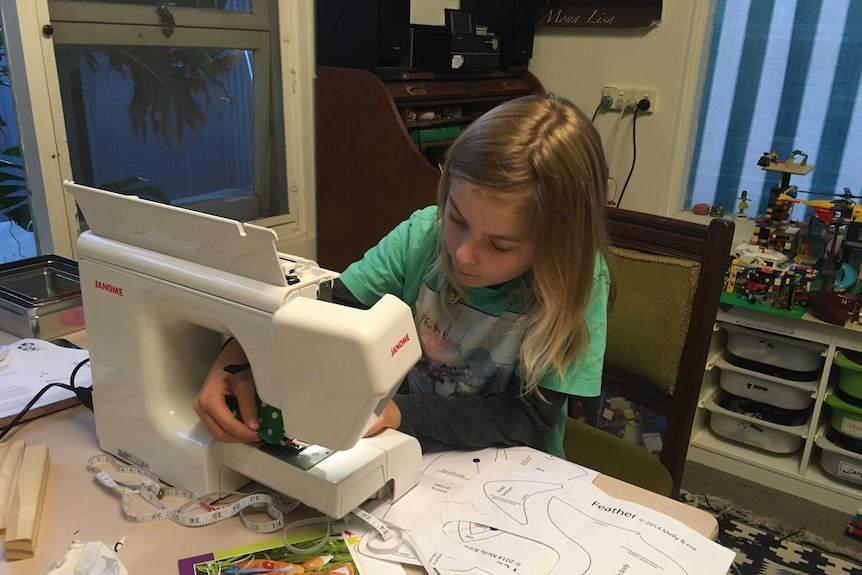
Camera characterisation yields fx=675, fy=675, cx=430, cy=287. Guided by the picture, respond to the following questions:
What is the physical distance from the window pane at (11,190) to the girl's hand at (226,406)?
1245mm

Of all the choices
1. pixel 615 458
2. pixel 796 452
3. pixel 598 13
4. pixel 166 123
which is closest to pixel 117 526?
pixel 615 458

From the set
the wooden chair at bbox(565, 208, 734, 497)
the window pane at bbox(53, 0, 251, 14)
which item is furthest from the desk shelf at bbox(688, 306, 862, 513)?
the window pane at bbox(53, 0, 251, 14)

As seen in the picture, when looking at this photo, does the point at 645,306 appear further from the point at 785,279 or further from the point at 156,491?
the point at 785,279

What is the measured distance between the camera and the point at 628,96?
2.53 m

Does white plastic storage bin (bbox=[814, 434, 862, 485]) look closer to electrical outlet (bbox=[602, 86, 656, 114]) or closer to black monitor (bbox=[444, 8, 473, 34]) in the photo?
electrical outlet (bbox=[602, 86, 656, 114])

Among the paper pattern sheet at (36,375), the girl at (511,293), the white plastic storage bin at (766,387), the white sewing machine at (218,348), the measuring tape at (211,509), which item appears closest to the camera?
the white sewing machine at (218,348)

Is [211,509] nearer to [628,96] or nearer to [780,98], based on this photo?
[628,96]

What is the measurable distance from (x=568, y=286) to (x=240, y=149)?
161cm

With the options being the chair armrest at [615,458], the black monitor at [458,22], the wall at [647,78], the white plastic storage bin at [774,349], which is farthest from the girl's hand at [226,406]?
the wall at [647,78]

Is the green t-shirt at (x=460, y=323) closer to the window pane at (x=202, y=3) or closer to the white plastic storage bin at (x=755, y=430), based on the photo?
the window pane at (x=202, y=3)

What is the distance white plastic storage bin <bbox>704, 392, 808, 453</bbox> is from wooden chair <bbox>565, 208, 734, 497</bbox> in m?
1.11

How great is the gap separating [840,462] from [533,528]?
1761 millimetres

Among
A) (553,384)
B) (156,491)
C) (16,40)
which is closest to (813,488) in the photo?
(553,384)

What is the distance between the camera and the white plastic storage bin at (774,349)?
2064mm
